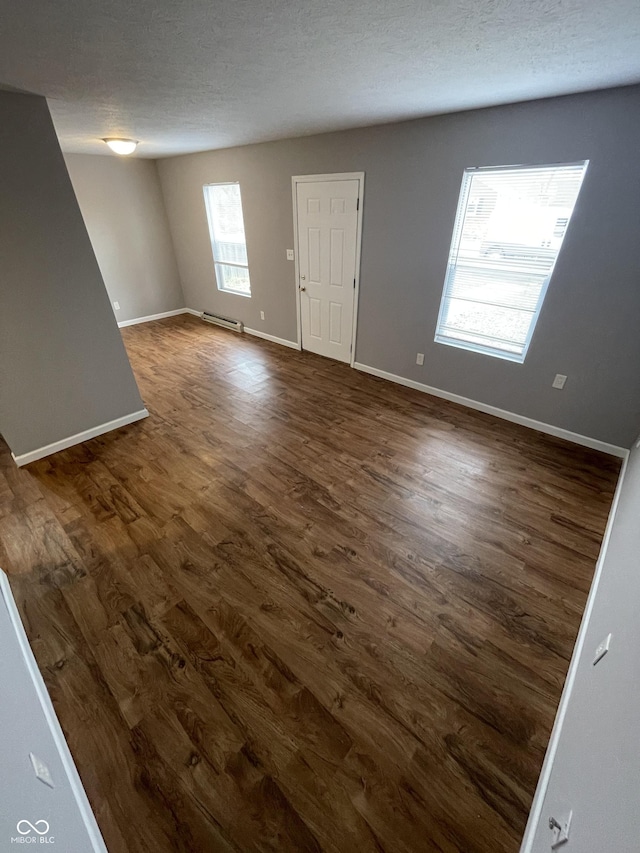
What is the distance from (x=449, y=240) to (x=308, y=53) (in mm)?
1918

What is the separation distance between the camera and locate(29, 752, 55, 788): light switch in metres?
0.88

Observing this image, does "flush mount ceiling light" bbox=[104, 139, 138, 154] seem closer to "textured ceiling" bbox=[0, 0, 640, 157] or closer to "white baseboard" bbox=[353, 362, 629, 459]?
"textured ceiling" bbox=[0, 0, 640, 157]

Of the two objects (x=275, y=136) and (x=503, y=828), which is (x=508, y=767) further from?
(x=275, y=136)

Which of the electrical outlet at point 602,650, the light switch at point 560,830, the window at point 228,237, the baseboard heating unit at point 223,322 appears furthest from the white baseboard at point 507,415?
the light switch at point 560,830

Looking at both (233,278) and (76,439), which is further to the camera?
(233,278)

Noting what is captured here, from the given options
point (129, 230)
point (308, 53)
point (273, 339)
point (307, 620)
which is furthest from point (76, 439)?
point (129, 230)

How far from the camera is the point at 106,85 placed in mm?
2020

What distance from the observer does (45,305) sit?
8.07 feet

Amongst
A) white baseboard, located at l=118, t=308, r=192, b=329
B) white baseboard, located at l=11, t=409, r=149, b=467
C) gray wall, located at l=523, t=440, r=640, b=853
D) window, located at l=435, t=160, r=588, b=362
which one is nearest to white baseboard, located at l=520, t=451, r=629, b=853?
gray wall, located at l=523, t=440, r=640, b=853

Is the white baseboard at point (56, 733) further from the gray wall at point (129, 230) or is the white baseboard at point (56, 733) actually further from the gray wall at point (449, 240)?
the gray wall at point (129, 230)

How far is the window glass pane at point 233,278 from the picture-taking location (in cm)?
516

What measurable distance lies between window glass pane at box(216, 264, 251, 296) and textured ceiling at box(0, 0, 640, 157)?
2.53 metres

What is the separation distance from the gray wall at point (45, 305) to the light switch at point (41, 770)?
7.97 feet

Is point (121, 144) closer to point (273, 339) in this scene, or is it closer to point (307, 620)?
point (273, 339)
